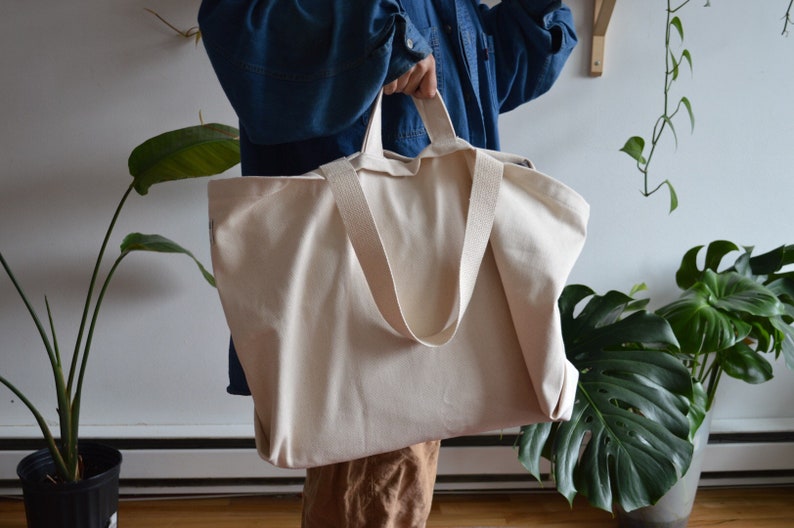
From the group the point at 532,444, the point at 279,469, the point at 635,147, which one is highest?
the point at 635,147

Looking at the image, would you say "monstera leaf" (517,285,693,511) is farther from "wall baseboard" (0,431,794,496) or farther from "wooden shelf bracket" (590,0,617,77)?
"wooden shelf bracket" (590,0,617,77)

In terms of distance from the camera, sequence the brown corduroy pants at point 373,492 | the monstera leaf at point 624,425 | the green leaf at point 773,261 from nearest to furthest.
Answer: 1. the brown corduroy pants at point 373,492
2. the monstera leaf at point 624,425
3. the green leaf at point 773,261

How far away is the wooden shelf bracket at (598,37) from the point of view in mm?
1558

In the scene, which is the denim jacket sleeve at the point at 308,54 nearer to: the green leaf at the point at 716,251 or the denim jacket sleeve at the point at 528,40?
the denim jacket sleeve at the point at 528,40

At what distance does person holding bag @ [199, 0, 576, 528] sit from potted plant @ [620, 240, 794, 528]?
0.67m

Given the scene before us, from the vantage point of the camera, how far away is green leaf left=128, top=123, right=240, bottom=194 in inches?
53.1

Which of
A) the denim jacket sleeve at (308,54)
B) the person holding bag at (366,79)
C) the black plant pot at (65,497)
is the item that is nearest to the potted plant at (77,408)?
the black plant pot at (65,497)

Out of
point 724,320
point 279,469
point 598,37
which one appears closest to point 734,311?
point 724,320

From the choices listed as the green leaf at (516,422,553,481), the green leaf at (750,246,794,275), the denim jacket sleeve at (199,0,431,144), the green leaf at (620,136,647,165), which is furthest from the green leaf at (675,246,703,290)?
the denim jacket sleeve at (199,0,431,144)

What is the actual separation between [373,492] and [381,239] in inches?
10.3

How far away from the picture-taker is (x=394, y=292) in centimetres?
62

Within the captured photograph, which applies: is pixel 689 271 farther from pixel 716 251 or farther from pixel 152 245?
pixel 152 245

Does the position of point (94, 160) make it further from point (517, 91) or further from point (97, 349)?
point (517, 91)

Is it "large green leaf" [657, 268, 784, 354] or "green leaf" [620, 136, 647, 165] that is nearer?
"large green leaf" [657, 268, 784, 354]
